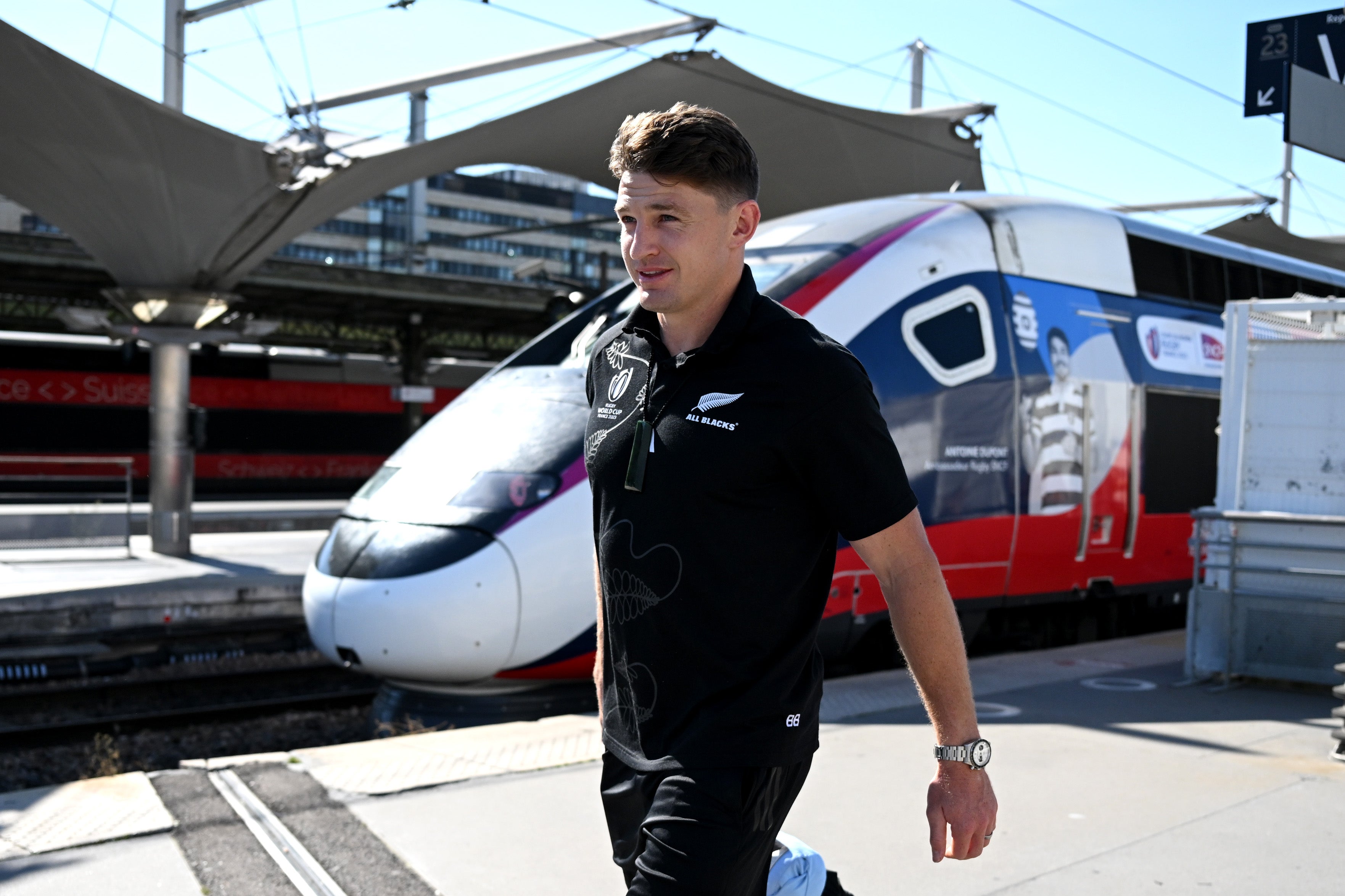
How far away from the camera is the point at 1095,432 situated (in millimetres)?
8359

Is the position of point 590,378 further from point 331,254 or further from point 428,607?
point 331,254

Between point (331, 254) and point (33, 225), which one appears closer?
point (33, 225)

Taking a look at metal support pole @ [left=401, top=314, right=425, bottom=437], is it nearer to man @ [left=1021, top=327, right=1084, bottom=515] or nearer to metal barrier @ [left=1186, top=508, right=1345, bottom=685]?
man @ [left=1021, top=327, right=1084, bottom=515]

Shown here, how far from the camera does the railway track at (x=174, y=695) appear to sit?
7945 millimetres

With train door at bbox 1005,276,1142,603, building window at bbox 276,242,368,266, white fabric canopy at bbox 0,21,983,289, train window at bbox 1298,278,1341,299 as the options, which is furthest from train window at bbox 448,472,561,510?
building window at bbox 276,242,368,266

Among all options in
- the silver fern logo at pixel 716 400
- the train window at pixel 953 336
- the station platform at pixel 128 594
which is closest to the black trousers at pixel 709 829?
the silver fern logo at pixel 716 400

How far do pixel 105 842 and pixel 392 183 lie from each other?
12051 mm

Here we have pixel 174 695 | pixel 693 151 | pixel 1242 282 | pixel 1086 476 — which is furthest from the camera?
pixel 1242 282

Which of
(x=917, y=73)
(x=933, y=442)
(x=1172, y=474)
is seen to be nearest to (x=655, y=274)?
(x=933, y=442)

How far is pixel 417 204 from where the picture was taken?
232ft

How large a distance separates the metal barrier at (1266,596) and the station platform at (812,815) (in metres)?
0.80

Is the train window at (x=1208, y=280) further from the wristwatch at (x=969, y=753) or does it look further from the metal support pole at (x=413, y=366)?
the metal support pole at (x=413, y=366)

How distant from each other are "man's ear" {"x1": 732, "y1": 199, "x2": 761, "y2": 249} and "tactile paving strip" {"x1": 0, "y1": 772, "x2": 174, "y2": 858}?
2.92m

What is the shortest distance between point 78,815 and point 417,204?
69.4m
